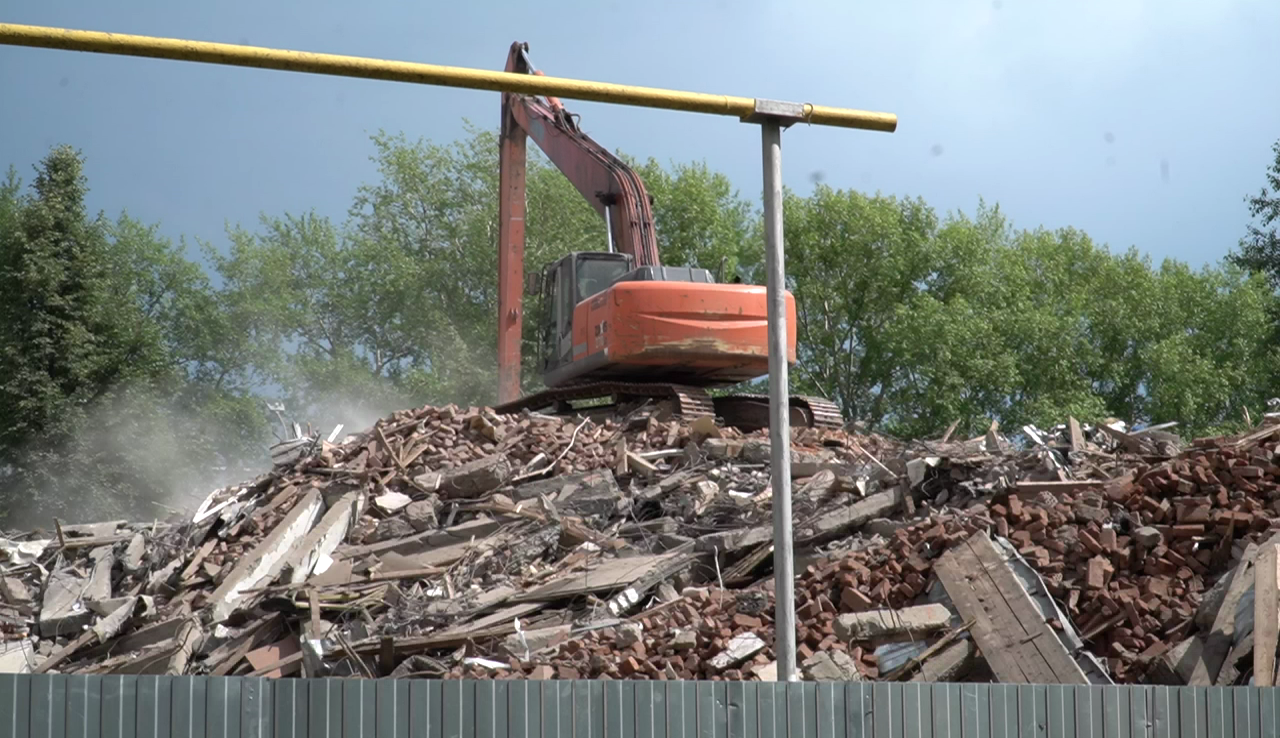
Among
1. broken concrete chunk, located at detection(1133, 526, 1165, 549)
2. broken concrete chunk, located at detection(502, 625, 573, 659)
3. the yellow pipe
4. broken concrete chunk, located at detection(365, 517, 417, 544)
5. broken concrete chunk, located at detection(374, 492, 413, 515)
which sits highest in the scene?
the yellow pipe

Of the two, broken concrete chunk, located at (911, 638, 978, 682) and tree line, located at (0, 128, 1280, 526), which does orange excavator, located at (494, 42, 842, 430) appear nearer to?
broken concrete chunk, located at (911, 638, 978, 682)

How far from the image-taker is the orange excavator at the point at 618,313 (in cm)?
1920

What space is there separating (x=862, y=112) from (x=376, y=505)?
9.15 m

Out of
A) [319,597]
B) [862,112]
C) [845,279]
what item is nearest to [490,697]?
[862,112]

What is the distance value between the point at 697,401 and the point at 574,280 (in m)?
2.65

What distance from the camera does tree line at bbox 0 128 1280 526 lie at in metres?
38.1

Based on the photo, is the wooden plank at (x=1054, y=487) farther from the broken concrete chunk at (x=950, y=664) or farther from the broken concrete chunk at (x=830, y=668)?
the broken concrete chunk at (x=830, y=668)

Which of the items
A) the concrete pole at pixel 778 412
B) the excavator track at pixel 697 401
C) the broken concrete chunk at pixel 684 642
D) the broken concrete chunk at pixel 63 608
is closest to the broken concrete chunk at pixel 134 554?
the broken concrete chunk at pixel 63 608

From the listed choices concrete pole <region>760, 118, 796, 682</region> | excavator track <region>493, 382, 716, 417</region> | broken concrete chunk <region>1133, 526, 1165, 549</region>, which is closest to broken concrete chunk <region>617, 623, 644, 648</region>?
concrete pole <region>760, 118, 796, 682</region>

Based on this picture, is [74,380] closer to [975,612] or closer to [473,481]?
[473,481]

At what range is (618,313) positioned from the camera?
1903cm

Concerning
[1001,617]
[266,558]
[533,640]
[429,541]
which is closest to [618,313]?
[429,541]

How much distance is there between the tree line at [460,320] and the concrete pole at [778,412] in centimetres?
3156

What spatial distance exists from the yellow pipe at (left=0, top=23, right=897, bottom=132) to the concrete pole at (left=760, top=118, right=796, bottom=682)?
15.8 inches
